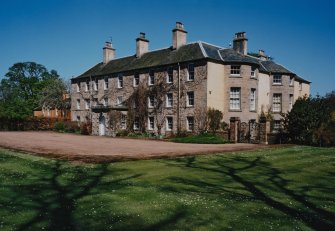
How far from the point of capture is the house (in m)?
33.4

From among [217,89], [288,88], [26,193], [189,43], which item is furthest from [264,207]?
[288,88]

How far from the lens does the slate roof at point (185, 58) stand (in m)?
34.0

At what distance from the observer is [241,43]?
121ft

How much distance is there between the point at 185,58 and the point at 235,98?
6.88 metres

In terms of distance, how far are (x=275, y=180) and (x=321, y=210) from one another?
359 cm

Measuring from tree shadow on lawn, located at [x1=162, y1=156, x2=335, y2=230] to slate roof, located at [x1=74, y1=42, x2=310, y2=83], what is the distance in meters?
19.7

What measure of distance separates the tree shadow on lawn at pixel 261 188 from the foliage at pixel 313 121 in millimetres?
11446

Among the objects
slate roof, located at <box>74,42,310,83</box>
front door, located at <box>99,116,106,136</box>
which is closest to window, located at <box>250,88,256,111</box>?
slate roof, located at <box>74,42,310,83</box>

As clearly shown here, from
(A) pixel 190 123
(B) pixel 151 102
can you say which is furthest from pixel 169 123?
(B) pixel 151 102

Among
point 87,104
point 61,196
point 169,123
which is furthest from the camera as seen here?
point 87,104

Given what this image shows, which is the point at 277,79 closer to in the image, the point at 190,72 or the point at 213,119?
Answer: the point at 190,72

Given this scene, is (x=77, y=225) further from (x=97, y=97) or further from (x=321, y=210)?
(x=97, y=97)

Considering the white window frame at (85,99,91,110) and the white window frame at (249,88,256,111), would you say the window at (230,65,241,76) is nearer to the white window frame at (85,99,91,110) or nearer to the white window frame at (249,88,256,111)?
the white window frame at (249,88,256,111)

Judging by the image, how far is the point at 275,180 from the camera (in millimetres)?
11695
